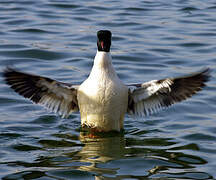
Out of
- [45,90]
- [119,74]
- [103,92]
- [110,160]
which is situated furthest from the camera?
[119,74]

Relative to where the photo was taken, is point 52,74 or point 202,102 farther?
point 52,74

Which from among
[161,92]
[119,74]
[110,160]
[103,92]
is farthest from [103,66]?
[119,74]

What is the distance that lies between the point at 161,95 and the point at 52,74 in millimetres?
3592

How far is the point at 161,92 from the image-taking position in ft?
29.6

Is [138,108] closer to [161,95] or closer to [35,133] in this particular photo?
[161,95]

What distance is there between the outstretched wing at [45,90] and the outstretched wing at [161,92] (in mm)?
916

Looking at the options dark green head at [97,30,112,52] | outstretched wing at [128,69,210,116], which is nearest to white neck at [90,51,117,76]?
dark green head at [97,30,112,52]

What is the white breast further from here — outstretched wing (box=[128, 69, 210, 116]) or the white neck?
outstretched wing (box=[128, 69, 210, 116])

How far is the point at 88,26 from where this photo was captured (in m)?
15.8

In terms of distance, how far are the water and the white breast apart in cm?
35

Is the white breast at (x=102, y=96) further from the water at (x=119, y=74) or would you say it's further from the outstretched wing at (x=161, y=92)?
the water at (x=119, y=74)

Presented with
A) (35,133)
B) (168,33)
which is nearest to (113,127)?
(35,133)

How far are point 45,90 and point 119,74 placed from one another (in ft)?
11.6

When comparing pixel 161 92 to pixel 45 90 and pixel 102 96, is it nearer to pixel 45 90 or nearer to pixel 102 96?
pixel 102 96
